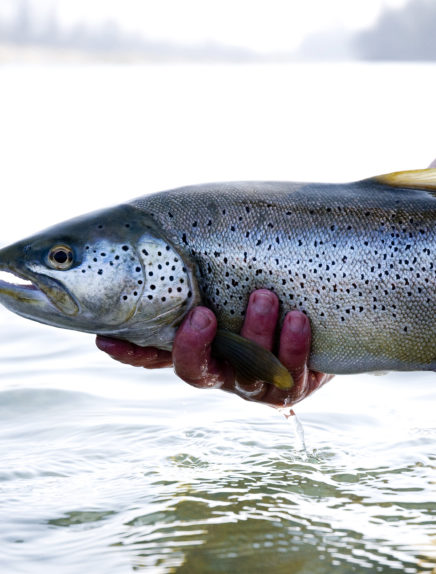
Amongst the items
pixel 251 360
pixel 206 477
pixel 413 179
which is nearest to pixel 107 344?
pixel 251 360

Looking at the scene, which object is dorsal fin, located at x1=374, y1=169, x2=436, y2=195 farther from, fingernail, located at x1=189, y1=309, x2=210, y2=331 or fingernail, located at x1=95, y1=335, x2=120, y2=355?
fingernail, located at x1=95, y1=335, x2=120, y2=355

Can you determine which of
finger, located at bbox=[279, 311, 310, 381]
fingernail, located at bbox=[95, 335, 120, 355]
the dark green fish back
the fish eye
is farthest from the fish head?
finger, located at bbox=[279, 311, 310, 381]

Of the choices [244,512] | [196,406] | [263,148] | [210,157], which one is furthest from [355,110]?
[244,512]

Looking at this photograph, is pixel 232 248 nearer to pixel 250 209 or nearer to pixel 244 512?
pixel 250 209

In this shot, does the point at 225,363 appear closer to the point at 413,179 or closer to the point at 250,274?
the point at 250,274

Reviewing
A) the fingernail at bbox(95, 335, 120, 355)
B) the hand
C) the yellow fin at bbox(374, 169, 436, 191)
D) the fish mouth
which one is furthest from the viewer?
the fingernail at bbox(95, 335, 120, 355)

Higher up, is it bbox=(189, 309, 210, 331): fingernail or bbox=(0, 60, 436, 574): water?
bbox=(189, 309, 210, 331): fingernail

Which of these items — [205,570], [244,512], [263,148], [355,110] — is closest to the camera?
[205,570]

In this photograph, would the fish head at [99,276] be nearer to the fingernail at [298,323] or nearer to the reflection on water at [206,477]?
the fingernail at [298,323]
